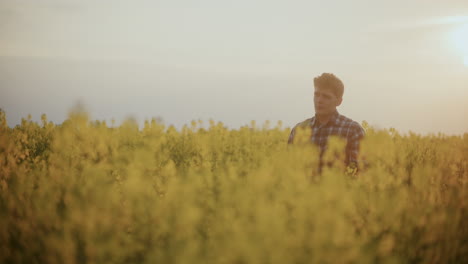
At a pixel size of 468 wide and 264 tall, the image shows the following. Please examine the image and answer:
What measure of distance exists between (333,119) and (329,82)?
0.40 metres

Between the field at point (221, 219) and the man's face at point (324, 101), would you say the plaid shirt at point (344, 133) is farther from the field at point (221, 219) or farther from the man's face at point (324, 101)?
the field at point (221, 219)

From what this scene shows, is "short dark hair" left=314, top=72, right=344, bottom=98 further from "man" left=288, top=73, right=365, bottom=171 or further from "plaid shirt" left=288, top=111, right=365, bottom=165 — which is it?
"plaid shirt" left=288, top=111, right=365, bottom=165

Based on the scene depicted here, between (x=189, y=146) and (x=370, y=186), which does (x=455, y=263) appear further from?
(x=189, y=146)

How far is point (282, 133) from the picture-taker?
27.3 feet

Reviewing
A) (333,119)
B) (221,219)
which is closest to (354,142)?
(333,119)

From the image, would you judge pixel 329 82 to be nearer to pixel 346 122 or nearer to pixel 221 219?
pixel 346 122

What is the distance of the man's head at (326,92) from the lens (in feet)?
14.3

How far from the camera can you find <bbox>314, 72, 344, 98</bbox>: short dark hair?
434 cm

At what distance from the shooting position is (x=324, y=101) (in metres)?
4.38

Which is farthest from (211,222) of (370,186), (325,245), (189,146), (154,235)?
(189,146)

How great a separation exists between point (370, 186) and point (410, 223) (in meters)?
0.39

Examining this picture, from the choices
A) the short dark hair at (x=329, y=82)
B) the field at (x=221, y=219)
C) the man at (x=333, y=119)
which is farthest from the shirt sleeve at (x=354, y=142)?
the field at (x=221, y=219)

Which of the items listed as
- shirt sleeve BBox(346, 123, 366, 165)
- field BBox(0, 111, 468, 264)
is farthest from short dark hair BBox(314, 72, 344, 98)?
field BBox(0, 111, 468, 264)

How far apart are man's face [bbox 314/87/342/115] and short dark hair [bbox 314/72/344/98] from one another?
39 millimetres
